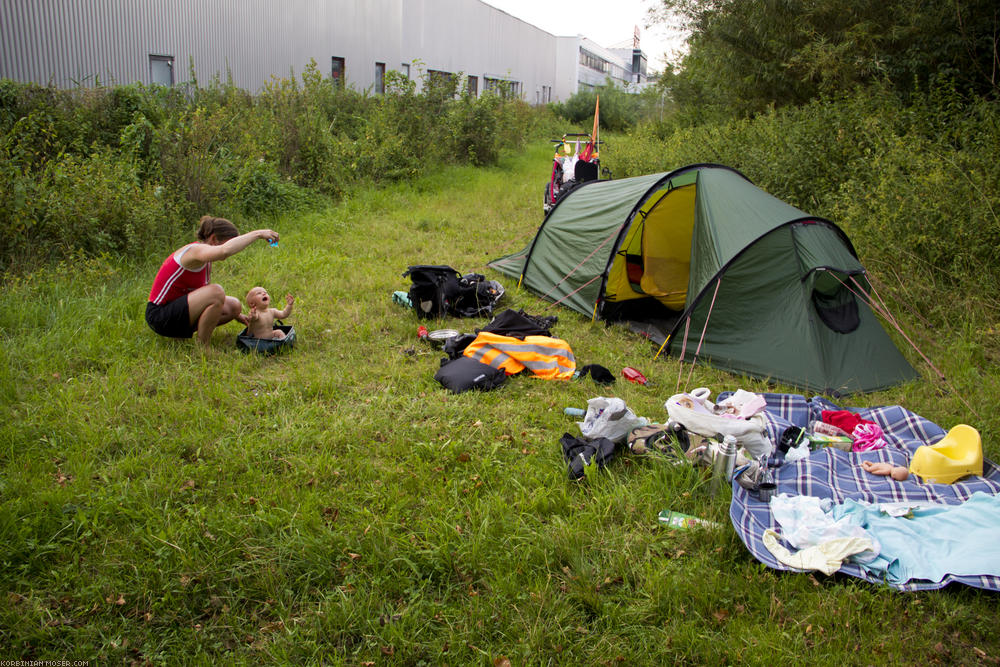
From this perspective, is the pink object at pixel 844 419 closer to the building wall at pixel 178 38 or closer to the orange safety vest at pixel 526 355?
the orange safety vest at pixel 526 355

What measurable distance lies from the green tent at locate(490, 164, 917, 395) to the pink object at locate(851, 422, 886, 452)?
0.70m

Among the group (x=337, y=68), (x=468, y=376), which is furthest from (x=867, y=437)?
(x=337, y=68)

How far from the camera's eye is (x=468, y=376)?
427cm

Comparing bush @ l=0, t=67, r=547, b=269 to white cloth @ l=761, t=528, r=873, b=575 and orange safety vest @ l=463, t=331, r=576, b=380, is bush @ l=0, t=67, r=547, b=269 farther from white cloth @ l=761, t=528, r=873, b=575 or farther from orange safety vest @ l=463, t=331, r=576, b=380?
white cloth @ l=761, t=528, r=873, b=575

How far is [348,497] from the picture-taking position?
10.0ft

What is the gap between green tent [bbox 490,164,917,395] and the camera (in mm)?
4539

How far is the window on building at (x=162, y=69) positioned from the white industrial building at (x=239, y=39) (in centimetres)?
2

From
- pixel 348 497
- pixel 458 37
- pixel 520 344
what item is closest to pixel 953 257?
pixel 520 344

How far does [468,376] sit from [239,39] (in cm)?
1298

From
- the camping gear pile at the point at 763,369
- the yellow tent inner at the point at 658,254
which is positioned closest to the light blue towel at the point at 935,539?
the camping gear pile at the point at 763,369

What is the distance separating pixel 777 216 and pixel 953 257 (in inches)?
67.3

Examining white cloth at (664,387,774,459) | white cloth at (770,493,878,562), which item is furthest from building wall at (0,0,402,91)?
white cloth at (770,493,878,562)

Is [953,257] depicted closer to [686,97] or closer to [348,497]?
[348,497]

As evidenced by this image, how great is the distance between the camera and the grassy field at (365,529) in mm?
2303
